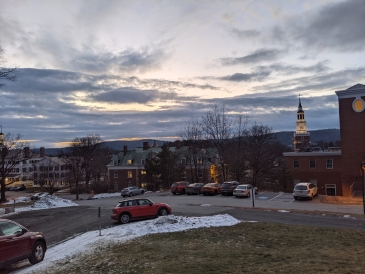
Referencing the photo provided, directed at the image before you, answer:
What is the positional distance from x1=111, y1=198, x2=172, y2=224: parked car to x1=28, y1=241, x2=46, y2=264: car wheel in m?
7.25

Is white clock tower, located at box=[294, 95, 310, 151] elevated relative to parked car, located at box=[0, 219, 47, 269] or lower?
elevated

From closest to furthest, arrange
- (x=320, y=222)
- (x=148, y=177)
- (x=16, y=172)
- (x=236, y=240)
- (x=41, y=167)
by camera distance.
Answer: (x=236, y=240) < (x=320, y=222) < (x=148, y=177) < (x=41, y=167) < (x=16, y=172)

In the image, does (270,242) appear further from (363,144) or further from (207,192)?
(363,144)

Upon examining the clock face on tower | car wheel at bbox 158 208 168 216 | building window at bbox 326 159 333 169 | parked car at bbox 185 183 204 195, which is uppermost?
the clock face on tower

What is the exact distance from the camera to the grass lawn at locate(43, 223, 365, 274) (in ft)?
28.7

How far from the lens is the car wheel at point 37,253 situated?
11.6 meters

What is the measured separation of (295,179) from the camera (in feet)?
178

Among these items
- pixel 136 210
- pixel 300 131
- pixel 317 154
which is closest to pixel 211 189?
pixel 136 210

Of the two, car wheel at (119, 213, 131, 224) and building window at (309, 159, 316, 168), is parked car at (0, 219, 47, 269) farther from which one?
building window at (309, 159, 316, 168)

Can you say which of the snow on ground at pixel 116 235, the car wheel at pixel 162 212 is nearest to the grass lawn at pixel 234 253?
the snow on ground at pixel 116 235

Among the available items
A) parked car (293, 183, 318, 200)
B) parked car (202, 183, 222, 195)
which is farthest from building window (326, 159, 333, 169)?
parked car (202, 183, 222, 195)

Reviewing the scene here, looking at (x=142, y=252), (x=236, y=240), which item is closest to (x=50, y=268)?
(x=142, y=252)

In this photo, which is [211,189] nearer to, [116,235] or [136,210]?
[136,210]

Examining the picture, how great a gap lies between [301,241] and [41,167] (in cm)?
8892
